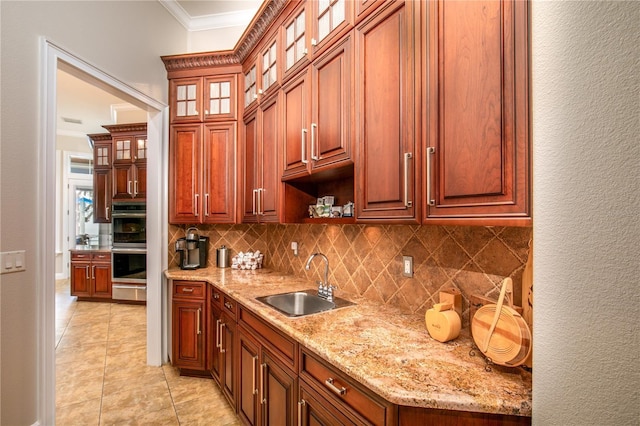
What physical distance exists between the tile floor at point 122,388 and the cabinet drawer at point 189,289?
2.56 feet

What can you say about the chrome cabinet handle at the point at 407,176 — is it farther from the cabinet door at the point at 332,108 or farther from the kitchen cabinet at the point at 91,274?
the kitchen cabinet at the point at 91,274

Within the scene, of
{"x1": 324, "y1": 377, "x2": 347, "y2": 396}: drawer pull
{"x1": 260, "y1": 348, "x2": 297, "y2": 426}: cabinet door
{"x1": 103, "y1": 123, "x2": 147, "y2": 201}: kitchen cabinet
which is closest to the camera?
{"x1": 324, "y1": 377, "x2": 347, "y2": 396}: drawer pull

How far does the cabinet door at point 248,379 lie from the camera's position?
1.79 metres

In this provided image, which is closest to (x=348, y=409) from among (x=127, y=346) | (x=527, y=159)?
(x=527, y=159)

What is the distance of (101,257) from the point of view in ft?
17.3

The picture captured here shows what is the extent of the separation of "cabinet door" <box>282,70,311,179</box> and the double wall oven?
376cm

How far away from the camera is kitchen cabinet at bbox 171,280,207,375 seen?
2676mm

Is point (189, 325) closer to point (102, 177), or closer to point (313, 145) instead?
point (313, 145)

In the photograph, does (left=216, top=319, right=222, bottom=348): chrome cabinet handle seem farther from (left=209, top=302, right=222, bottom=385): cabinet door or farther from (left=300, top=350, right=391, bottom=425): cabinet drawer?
(left=300, top=350, right=391, bottom=425): cabinet drawer

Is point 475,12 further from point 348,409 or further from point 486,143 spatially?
point 348,409

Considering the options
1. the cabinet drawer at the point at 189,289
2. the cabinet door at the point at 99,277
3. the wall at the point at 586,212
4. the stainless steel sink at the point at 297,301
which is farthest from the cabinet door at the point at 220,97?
the cabinet door at the point at 99,277

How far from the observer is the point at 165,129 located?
303 cm

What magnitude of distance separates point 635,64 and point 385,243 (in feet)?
4.21

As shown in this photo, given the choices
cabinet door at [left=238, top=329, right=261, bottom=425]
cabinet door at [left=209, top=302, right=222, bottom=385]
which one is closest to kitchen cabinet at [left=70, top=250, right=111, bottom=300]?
cabinet door at [left=209, top=302, right=222, bottom=385]
